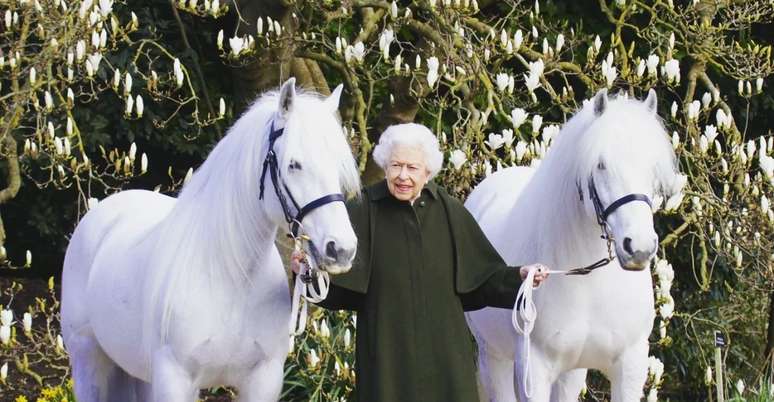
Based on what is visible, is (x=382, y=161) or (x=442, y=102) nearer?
(x=382, y=161)

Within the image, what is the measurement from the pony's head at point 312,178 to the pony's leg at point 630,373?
1.48 m

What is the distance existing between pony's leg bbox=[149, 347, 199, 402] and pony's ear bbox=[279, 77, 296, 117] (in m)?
1.03

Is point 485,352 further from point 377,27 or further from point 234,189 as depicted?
point 377,27

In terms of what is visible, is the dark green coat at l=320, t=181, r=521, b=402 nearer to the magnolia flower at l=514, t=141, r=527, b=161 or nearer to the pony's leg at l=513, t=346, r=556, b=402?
the pony's leg at l=513, t=346, r=556, b=402

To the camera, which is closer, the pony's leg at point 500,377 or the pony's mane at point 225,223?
the pony's mane at point 225,223

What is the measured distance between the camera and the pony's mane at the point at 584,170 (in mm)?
4777

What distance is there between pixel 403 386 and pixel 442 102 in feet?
9.58

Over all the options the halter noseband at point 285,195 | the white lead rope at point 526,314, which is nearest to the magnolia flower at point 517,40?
the white lead rope at point 526,314

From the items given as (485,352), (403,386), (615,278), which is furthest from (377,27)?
(403,386)

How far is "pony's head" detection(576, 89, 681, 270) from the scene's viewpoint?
4574 mm

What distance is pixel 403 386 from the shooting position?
459 cm

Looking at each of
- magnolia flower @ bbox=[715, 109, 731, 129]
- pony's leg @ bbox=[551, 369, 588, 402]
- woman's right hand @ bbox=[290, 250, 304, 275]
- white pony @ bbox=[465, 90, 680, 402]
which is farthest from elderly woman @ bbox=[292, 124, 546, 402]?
magnolia flower @ bbox=[715, 109, 731, 129]

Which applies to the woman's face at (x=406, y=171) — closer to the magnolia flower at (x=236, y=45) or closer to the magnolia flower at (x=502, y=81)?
the magnolia flower at (x=502, y=81)

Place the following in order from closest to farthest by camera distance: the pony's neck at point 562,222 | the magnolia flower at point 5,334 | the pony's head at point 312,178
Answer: the pony's head at point 312,178 < the pony's neck at point 562,222 < the magnolia flower at point 5,334
